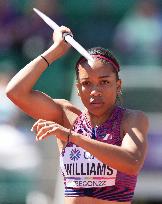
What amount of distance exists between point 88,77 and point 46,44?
5.18 metres

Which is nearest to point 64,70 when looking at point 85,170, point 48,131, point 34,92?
point 34,92

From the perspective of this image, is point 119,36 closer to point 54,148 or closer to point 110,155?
point 54,148

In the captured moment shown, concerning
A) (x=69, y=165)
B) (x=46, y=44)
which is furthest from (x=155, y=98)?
(x=69, y=165)

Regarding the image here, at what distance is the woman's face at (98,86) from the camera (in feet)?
15.8

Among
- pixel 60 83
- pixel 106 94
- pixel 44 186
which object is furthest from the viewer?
pixel 60 83

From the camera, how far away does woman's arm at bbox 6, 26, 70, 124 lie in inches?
199

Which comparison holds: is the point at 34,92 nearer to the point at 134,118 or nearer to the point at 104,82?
the point at 104,82

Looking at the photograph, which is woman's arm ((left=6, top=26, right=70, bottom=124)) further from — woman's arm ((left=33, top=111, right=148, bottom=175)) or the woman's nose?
woman's arm ((left=33, top=111, right=148, bottom=175))

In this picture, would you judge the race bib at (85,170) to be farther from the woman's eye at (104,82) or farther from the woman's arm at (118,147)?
the woman's eye at (104,82)

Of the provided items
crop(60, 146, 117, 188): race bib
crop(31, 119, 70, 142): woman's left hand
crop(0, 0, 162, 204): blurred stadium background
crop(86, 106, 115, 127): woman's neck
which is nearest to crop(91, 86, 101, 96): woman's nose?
crop(86, 106, 115, 127): woman's neck

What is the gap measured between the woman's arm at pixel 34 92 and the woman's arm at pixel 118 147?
1.78ft

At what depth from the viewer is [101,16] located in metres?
10.3

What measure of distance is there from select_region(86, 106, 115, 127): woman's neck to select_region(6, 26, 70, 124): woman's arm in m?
0.24

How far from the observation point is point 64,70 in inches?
371
